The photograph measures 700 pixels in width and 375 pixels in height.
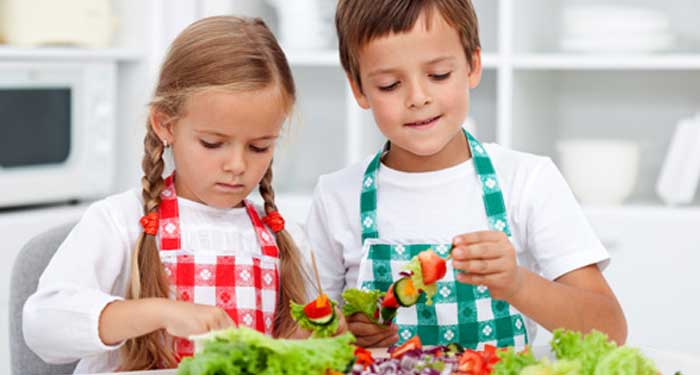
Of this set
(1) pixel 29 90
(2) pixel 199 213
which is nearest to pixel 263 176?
(2) pixel 199 213

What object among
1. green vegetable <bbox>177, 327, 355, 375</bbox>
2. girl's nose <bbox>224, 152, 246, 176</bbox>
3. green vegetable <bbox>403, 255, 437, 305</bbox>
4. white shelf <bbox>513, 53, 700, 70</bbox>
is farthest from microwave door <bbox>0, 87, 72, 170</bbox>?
green vegetable <bbox>177, 327, 355, 375</bbox>

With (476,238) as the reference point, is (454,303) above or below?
below

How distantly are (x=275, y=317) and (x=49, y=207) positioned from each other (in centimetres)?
165

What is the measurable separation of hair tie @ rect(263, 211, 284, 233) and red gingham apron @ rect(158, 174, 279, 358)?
20mm

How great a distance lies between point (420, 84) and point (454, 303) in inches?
13.1

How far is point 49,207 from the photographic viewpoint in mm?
3098

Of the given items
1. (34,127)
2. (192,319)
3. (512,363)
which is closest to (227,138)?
(192,319)

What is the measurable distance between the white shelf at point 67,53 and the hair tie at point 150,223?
4.62ft

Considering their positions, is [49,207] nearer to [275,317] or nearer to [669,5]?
[275,317]

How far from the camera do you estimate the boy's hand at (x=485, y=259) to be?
1211 millimetres

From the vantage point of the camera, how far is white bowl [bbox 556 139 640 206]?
10.6ft

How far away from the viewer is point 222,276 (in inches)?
61.6

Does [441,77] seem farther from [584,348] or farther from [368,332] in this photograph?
[584,348]

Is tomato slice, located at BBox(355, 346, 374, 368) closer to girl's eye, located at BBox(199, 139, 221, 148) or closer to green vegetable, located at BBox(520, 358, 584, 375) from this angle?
green vegetable, located at BBox(520, 358, 584, 375)
